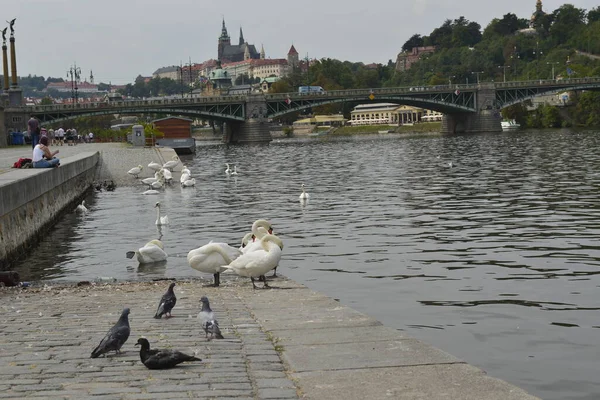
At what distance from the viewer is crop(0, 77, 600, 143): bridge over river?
116 meters

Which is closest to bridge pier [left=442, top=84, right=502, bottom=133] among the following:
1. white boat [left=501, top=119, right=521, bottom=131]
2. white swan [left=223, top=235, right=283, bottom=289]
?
white boat [left=501, top=119, right=521, bottom=131]

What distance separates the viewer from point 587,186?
36.1 metres

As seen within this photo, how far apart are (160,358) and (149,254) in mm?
10856

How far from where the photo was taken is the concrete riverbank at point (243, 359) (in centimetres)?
746

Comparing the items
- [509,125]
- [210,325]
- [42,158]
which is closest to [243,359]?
[210,325]

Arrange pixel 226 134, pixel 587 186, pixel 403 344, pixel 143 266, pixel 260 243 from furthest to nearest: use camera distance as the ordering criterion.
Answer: pixel 226 134
pixel 587 186
pixel 143 266
pixel 260 243
pixel 403 344

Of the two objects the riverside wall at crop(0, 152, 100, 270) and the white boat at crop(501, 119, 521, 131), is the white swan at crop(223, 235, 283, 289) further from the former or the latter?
the white boat at crop(501, 119, 521, 131)

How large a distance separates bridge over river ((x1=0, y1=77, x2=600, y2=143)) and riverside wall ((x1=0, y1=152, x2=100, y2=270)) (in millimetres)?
81988

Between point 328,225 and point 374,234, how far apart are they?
8.89 feet

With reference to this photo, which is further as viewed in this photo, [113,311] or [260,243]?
[260,243]

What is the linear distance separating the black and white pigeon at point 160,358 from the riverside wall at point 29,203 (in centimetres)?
1046

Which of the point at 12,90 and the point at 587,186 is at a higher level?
the point at 12,90

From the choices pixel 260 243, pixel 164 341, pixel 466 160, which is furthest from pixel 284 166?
pixel 164 341

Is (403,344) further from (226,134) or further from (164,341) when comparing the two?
(226,134)
